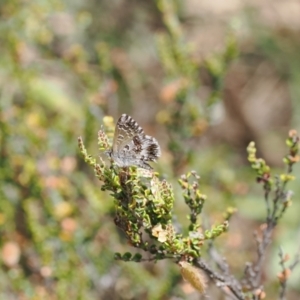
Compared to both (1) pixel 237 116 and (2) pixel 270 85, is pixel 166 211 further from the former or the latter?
(2) pixel 270 85

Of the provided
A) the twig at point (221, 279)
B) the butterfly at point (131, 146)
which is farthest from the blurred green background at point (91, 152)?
the butterfly at point (131, 146)

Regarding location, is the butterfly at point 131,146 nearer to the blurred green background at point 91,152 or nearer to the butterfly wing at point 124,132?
the butterfly wing at point 124,132

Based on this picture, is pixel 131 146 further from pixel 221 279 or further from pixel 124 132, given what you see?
pixel 221 279

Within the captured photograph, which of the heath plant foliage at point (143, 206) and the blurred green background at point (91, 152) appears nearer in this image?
the heath plant foliage at point (143, 206)

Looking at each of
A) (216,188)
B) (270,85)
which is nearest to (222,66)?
(216,188)

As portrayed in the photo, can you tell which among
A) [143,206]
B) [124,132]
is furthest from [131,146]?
[143,206]

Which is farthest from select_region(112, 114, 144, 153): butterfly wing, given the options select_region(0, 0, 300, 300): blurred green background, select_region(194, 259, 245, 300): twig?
select_region(0, 0, 300, 300): blurred green background

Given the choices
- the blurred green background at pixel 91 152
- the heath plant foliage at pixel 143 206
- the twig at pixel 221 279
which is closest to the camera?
the heath plant foliage at pixel 143 206

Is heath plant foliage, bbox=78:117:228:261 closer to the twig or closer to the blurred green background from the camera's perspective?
the twig
